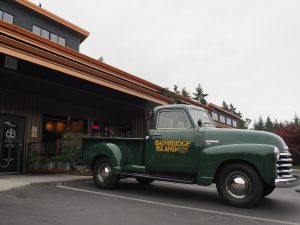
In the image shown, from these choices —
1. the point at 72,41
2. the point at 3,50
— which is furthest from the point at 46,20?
the point at 3,50

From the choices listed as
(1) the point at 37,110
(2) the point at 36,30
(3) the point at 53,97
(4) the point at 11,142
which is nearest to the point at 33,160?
(4) the point at 11,142

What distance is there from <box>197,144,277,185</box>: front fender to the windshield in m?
1.07

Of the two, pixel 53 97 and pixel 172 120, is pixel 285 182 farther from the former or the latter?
pixel 53 97

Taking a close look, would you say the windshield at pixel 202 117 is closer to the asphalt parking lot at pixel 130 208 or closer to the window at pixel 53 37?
the asphalt parking lot at pixel 130 208

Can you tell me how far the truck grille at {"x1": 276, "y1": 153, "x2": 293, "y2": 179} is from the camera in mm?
7137

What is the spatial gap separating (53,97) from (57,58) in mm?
3954

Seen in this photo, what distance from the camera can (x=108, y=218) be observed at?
19.3ft

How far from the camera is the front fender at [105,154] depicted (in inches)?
356

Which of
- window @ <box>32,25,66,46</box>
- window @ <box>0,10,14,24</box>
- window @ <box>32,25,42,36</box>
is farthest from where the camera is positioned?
window @ <box>32,25,66,46</box>

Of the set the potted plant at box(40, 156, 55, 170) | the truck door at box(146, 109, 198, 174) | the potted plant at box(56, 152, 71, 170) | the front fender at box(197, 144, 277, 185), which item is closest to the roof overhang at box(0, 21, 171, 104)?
the potted plant at box(56, 152, 71, 170)

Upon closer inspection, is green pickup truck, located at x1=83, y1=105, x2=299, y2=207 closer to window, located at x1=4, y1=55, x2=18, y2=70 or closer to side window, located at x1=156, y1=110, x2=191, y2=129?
side window, located at x1=156, y1=110, x2=191, y2=129

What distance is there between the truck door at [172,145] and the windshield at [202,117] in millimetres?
208

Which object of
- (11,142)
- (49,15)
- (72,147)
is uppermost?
(49,15)

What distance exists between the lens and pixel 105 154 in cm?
934
